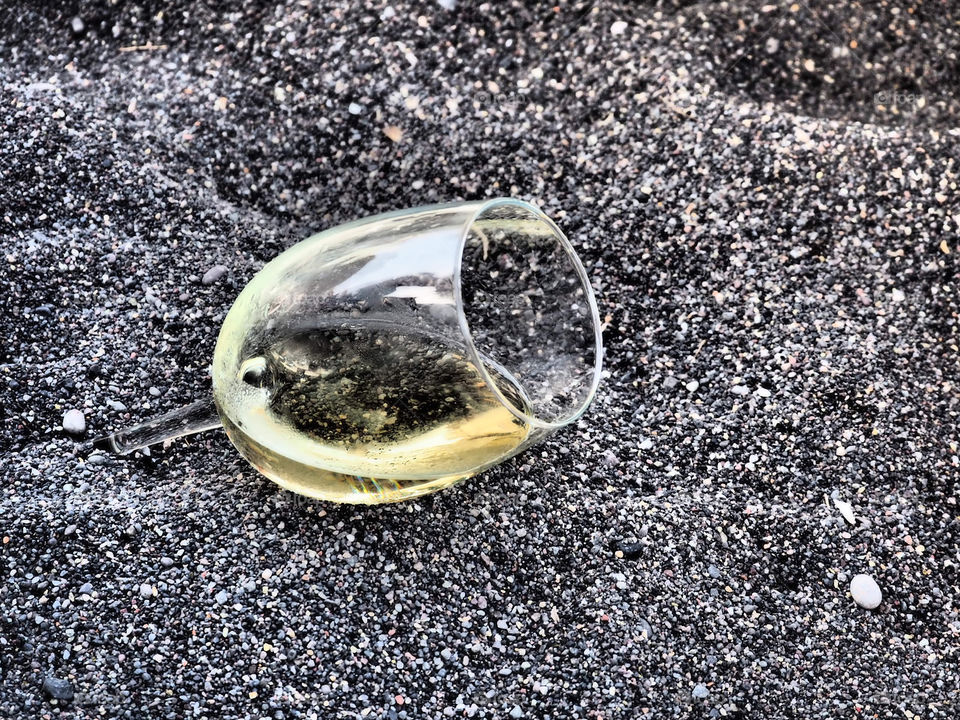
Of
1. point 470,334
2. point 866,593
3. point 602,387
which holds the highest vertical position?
point 470,334

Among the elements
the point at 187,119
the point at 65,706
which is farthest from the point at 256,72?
the point at 65,706

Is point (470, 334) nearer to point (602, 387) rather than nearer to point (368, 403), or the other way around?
point (368, 403)

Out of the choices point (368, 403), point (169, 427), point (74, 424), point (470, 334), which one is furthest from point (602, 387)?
point (74, 424)

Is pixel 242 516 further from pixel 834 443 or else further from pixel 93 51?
pixel 834 443

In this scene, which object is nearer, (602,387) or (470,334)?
(470,334)

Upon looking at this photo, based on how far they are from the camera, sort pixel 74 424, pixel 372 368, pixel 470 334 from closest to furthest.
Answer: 1. pixel 372 368
2. pixel 470 334
3. pixel 74 424

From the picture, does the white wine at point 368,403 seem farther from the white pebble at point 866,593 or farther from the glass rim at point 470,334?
the white pebble at point 866,593

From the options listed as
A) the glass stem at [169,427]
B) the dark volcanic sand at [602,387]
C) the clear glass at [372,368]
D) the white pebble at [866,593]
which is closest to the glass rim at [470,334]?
the clear glass at [372,368]
